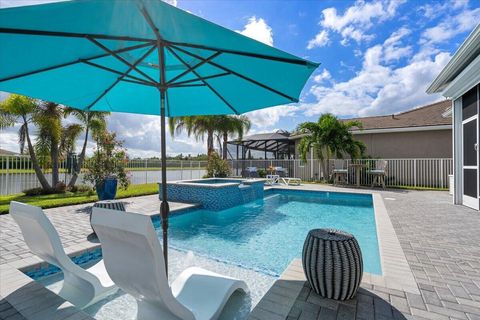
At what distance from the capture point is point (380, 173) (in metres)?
13.4

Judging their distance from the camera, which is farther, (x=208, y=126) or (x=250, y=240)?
(x=208, y=126)

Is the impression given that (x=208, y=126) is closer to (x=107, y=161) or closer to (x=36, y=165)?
(x=36, y=165)

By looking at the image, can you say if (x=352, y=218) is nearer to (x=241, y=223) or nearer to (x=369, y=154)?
(x=241, y=223)

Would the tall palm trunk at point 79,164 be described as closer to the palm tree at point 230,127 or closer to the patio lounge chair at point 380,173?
the palm tree at point 230,127

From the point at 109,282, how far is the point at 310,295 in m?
2.30

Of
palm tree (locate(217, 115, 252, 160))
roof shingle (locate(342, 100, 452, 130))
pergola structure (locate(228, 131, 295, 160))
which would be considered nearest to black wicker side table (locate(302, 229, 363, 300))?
roof shingle (locate(342, 100, 452, 130))

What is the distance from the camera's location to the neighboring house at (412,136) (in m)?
14.5

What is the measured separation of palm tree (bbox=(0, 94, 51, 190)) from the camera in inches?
416

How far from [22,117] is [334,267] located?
1396cm

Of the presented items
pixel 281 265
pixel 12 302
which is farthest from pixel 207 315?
pixel 281 265

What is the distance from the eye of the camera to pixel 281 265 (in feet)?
14.6

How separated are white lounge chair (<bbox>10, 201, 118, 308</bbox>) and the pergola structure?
18.4m

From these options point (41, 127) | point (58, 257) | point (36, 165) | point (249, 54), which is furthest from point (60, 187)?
point (249, 54)

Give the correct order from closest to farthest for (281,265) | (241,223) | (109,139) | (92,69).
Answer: (92,69) → (281,265) → (241,223) → (109,139)
